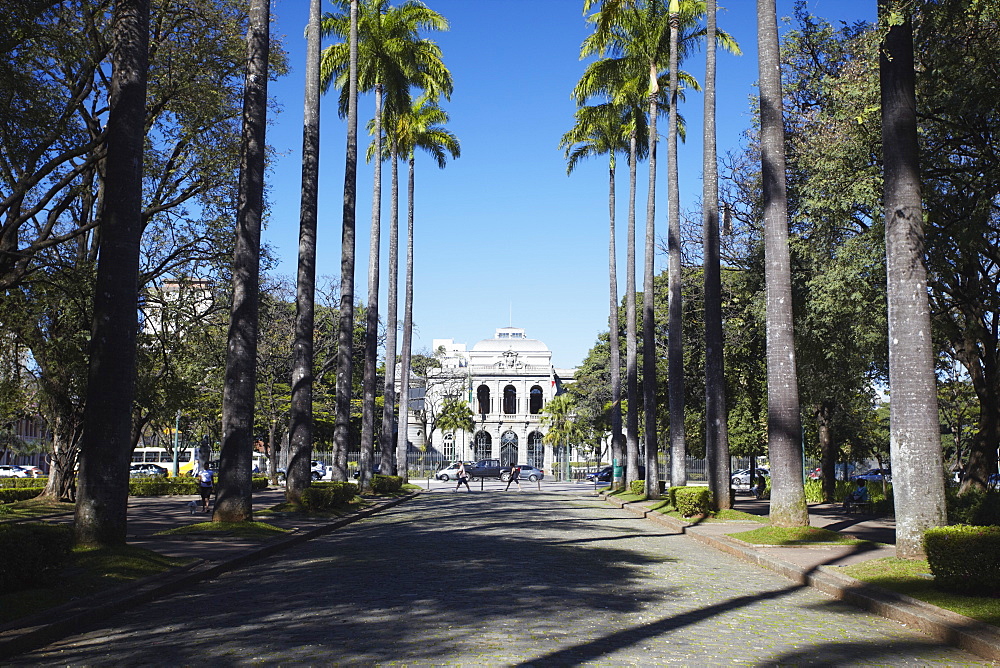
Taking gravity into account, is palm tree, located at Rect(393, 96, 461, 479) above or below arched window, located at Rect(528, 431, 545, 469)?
above

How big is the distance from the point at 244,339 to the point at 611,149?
1111 inches

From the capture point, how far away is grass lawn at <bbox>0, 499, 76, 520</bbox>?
21.8 meters

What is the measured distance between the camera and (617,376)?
137 feet

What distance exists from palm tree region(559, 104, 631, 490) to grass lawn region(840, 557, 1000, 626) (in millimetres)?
29117

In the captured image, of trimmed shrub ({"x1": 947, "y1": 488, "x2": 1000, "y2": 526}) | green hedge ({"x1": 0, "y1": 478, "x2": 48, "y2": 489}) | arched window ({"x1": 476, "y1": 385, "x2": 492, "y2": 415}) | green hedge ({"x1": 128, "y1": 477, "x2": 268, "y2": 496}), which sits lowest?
green hedge ({"x1": 128, "y1": 477, "x2": 268, "y2": 496})

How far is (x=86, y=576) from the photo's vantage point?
408 inches

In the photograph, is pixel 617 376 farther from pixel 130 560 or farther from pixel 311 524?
pixel 130 560

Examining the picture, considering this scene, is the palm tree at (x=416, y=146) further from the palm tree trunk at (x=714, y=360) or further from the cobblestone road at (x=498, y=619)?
the cobblestone road at (x=498, y=619)

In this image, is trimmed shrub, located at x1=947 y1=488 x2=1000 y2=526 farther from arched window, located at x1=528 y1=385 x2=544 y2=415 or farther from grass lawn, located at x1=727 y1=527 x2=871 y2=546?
arched window, located at x1=528 y1=385 x2=544 y2=415

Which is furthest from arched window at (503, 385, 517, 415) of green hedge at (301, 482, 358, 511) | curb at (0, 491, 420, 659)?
curb at (0, 491, 420, 659)

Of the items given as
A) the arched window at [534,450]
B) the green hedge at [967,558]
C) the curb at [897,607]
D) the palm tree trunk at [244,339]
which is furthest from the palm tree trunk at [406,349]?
the arched window at [534,450]

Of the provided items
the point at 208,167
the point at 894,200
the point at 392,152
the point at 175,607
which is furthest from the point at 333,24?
the point at 175,607

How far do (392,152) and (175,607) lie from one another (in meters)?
33.2

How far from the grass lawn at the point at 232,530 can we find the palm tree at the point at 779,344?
9.56 metres
